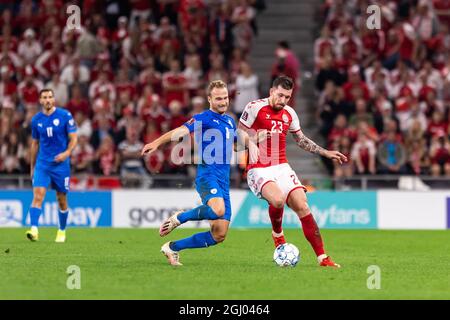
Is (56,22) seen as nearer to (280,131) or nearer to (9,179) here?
(9,179)

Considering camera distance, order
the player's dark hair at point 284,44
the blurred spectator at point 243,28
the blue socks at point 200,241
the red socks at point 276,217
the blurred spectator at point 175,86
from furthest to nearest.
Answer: the blurred spectator at point 243,28 → the blurred spectator at point 175,86 → the player's dark hair at point 284,44 → the red socks at point 276,217 → the blue socks at point 200,241

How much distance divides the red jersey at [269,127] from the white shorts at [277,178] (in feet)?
0.24

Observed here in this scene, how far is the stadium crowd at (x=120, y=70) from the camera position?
24391mm

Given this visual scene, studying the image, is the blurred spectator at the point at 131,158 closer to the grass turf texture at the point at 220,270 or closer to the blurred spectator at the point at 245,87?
the blurred spectator at the point at 245,87

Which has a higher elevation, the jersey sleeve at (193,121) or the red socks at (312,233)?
the jersey sleeve at (193,121)

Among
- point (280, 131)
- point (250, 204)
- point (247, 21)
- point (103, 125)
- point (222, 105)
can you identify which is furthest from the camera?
point (247, 21)

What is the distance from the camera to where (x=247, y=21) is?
2666 centimetres

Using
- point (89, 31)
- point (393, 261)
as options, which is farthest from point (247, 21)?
point (393, 261)

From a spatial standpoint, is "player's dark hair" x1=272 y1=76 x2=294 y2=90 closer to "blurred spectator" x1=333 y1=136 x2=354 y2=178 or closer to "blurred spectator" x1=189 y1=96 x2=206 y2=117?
"blurred spectator" x1=333 y1=136 x2=354 y2=178

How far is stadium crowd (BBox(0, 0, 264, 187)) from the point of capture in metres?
24.4

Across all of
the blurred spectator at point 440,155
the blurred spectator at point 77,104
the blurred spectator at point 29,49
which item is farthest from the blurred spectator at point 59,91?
the blurred spectator at point 440,155

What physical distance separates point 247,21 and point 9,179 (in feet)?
22.1

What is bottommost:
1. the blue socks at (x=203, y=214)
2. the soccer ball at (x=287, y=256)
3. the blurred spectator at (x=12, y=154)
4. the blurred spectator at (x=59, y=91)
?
the soccer ball at (x=287, y=256)

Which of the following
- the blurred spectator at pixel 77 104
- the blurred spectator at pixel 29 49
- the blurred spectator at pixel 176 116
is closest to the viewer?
the blurred spectator at pixel 176 116
